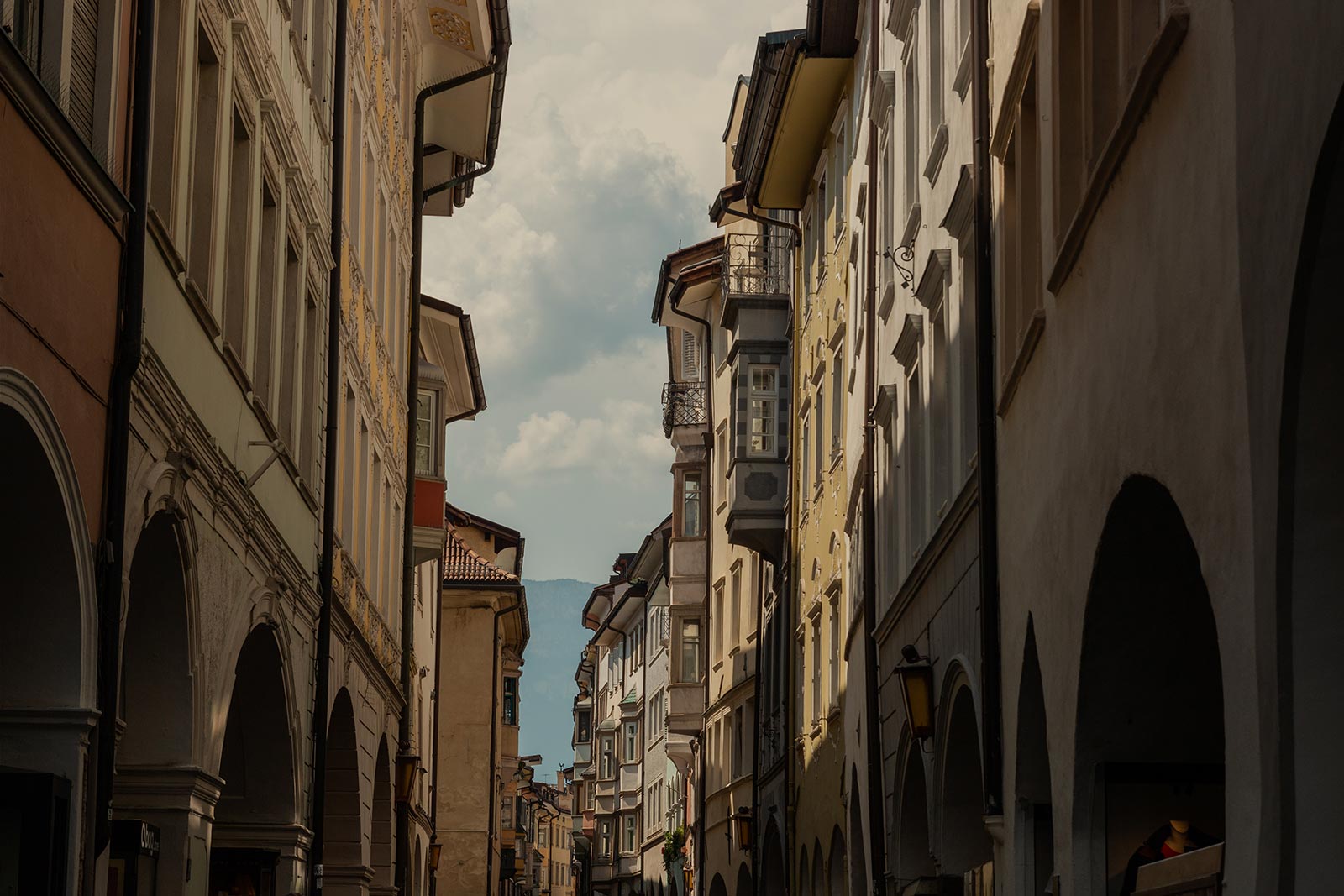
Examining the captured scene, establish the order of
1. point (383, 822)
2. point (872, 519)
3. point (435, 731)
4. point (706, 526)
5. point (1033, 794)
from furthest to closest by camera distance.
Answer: point (706, 526) → point (435, 731) → point (383, 822) → point (872, 519) → point (1033, 794)

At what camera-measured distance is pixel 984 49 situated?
47.0 feet

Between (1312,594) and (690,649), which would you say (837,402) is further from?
(690,649)

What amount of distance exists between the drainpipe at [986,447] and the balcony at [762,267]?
21.1 m

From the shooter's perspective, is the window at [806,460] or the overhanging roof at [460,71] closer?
the overhanging roof at [460,71]

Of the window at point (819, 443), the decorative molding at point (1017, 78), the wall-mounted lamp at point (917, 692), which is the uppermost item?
the window at point (819, 443)

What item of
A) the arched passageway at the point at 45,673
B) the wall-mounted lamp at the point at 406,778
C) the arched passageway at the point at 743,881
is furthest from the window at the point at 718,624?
the arched passageway at the point at 45,673

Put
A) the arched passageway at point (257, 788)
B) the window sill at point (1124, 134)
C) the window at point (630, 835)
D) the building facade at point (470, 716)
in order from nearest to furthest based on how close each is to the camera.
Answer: the window sill at point (1124, 134) → the arched passageway at point (257, 788) → the building facade at point (470, 716) → the window at point (630, 835)

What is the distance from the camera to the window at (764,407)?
34.7m

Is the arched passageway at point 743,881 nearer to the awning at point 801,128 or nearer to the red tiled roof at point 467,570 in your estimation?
the awning at point 801,128

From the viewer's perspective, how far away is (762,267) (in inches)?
1465

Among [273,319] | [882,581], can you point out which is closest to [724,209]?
[882,581]

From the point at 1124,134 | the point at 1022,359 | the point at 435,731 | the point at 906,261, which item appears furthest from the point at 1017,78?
the point at 435,731

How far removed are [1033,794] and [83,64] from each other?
7228mm

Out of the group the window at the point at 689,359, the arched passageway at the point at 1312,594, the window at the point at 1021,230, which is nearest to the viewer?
the arched passageway at the point at 1312,594
